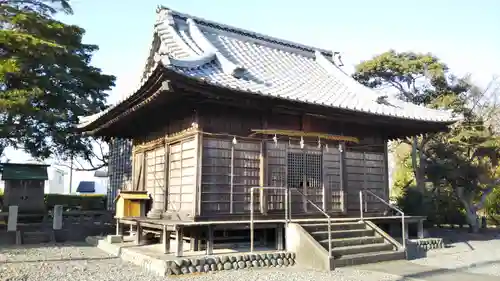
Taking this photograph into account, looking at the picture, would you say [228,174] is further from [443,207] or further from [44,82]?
[443,207]

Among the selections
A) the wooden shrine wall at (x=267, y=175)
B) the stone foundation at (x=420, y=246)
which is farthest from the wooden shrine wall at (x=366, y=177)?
the stone foundation at (x=420, y=246)

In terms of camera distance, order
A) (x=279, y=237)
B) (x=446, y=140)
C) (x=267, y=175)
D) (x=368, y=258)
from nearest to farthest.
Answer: (x=368, y=258)
(x=279, y=237)
(x=267, y=175)
(x=446, y=140)

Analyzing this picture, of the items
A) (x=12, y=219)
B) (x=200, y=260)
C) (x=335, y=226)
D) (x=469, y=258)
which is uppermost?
(x=335, y=226)

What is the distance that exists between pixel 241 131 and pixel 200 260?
3.54m

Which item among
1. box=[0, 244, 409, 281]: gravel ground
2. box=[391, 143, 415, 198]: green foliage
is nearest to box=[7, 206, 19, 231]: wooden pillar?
box=[0, 244, 409, 281]: gravel ground

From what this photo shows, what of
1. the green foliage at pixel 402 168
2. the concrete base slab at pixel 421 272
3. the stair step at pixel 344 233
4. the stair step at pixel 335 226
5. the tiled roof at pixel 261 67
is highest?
the tiled roof at pixel 261 67

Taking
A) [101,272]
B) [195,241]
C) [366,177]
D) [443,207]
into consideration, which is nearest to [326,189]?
[366,177]

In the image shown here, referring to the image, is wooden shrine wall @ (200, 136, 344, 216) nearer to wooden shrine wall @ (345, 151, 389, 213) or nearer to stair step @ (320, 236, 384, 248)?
wooden shrine wall @ (345, 151, 389, 213)

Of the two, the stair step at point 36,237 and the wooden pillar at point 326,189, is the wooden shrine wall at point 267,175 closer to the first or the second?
the wooden pillar at point 326,189

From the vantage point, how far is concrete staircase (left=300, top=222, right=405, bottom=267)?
31.4ft

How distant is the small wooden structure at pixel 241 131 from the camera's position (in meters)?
9.86

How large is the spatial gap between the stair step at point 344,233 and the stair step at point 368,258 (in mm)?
829

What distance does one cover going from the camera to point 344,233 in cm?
1060

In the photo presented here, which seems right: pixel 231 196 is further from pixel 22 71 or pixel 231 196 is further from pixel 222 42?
pixel 22 71
